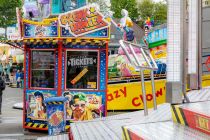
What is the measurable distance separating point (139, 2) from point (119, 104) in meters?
60.1

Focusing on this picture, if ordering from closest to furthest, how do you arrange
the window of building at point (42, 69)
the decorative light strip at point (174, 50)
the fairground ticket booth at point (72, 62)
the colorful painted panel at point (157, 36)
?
the decorative light strip at point (174, 50) → the fairground ticket booth at point (72, 62) → the window of building at point (42, 69) → the colorful painted panel at point (157, 36)

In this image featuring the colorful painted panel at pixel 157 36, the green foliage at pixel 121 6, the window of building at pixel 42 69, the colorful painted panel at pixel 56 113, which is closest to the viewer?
the colorful painted panel at pixel 56 113

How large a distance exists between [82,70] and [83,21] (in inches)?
50.7

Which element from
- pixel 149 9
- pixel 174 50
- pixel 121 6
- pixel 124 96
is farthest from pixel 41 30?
pixel 149 9

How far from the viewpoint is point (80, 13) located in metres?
11.4

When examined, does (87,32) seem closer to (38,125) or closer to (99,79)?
(99,79)

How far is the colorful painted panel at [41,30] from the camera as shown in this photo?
11508 mm

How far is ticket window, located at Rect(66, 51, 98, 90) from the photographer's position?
11617 mm

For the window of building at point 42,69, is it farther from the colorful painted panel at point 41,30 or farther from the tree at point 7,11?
the tree at point 7,11

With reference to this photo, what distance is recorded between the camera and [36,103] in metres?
11.8

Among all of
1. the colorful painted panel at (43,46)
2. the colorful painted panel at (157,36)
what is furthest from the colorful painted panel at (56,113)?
the colorful painted panel at (157,36)

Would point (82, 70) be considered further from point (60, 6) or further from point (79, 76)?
point (60, 6)

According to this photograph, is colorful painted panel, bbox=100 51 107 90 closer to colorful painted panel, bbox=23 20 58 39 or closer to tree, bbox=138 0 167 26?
colorful painted panel, bbox=23 20 58 39

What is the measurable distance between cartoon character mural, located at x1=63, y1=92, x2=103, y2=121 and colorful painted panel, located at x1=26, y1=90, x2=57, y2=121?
515 mm
